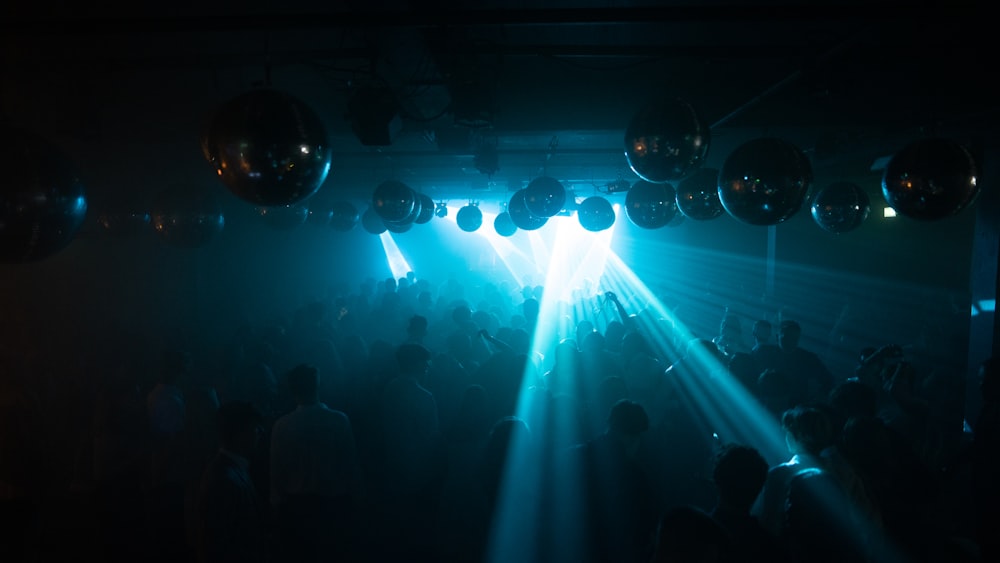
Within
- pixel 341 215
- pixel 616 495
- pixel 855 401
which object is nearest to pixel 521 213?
pixel 341 215

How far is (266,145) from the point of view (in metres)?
2.03

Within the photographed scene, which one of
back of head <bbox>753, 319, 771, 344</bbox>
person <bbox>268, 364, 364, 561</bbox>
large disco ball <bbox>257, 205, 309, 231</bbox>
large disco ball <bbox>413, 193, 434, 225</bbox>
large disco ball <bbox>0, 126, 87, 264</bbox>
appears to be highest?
large disco ball <bbox>413, 193, 434, 225</bbox>

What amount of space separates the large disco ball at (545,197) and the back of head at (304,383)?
252cm

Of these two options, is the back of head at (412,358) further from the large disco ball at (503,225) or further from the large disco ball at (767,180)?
the large disco ball at (503,225)

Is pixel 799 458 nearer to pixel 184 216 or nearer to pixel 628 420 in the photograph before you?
pixel 628 420

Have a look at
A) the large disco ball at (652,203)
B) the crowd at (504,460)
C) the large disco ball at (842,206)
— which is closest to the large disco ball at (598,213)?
the large disco ball at (652,203)

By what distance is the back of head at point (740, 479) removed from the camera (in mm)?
2590

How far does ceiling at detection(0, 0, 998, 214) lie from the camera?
9.95 ft

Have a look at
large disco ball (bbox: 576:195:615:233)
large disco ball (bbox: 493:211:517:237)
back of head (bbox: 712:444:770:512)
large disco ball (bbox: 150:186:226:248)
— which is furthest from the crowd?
large disco ball (bbox: 493:211:517:237)

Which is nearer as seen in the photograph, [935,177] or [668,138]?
[668,138]

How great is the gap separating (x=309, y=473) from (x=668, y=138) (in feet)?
10.1

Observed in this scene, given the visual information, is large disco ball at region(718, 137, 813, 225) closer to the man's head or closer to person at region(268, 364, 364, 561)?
person at region(268, 364, 364, 561)

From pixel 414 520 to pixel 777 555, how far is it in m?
3.68

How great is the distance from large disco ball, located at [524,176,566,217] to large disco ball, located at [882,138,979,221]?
2622mm
